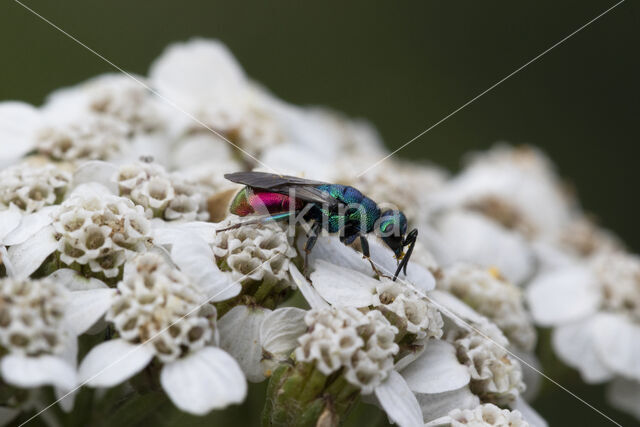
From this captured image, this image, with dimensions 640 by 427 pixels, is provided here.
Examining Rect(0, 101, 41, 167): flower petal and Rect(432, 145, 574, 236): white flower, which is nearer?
Rect(0, 101, 41, 167): flower petal

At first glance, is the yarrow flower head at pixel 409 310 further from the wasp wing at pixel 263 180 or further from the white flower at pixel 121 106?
the white flower at pixel 121 106

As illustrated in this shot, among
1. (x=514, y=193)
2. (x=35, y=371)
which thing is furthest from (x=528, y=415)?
(x=514, y=193)

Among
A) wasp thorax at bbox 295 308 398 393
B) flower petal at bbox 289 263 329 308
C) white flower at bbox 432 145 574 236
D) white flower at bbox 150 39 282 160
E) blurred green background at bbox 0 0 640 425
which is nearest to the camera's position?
wasp thorax at bbox 295 308 398 393

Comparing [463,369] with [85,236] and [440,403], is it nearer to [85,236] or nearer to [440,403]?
[440,403]

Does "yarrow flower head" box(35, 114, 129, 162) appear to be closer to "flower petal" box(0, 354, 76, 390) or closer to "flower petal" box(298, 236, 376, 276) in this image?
"flower petal" box(298, 236, 376, 276)

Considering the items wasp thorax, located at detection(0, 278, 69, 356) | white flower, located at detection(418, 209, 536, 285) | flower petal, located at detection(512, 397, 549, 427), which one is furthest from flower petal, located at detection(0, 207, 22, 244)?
white flower, located at detection(418, 209, 536, 285)

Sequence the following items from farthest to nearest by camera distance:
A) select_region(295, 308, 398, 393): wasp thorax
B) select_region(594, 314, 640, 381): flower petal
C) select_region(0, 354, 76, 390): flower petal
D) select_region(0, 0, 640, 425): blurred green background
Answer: select_region(0, 0, 640, 425): blurred green background → select_region(594, 314, 640, 381): flower petal → select_region(295, 308, 398, 393): wasp thorax → select_region(0, 354, 76, 390): flower petal

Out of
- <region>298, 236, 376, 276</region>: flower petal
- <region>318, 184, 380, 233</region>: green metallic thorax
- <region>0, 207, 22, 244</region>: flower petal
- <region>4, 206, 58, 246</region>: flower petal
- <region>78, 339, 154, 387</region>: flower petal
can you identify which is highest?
<region>318, 184, 380, 233</region>: green metallic thorax
